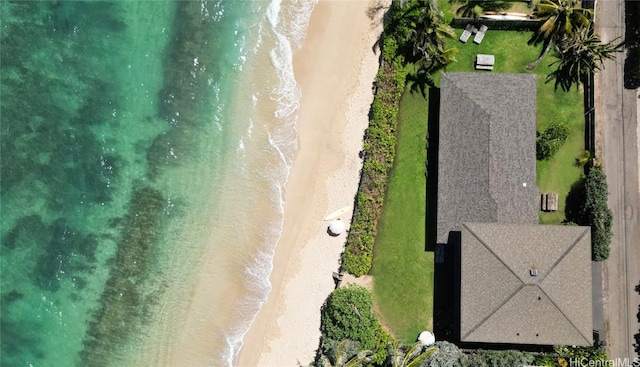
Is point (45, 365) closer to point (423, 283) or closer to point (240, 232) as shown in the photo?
point (240, 232)

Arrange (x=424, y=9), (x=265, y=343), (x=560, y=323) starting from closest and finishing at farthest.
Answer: (x=560, y=323)
(x=424, y=9)
(x=265, y=343)

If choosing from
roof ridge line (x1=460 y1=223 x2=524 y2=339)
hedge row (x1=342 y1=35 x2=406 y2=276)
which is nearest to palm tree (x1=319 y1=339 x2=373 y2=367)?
hedge row (x1=342 y1=35 x2=406 y2=276)

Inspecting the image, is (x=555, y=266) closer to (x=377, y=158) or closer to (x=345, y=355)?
(x=377, y=158)

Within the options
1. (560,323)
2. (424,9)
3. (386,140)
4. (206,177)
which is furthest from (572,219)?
(206,177)

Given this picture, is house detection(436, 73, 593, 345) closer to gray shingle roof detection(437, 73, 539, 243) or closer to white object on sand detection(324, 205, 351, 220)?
gray shingle roof detection(437, 73, 539, 243)

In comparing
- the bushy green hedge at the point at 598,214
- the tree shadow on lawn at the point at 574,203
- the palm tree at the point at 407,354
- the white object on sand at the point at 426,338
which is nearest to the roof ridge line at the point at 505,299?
the palm tree at the point at 407,354

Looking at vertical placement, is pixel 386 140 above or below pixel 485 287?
above

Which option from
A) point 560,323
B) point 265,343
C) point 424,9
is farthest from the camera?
point 265,343

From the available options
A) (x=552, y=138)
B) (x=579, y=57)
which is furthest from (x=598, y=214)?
(x=579, y=57)
